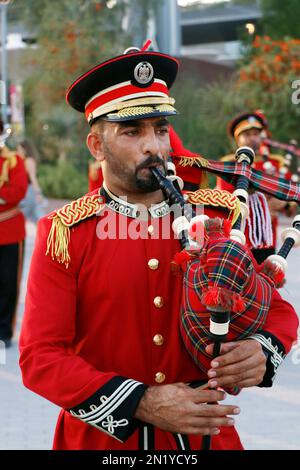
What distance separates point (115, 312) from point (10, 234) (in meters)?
5.63

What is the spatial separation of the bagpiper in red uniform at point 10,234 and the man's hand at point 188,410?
5.73 meters

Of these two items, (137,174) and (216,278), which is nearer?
(216,278)

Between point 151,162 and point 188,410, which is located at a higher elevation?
point 151,162

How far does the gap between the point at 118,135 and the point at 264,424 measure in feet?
12.0

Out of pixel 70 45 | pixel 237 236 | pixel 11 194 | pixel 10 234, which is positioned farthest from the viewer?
pixel 70 45

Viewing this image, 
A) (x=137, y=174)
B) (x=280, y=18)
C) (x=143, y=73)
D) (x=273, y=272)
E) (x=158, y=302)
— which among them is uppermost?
(x=143, y=73)

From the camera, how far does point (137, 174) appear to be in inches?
107

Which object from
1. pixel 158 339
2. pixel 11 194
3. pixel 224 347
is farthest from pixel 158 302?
pixel 11 194

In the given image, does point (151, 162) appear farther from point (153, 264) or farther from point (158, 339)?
point (158, 339)

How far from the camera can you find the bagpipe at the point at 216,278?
241 cm

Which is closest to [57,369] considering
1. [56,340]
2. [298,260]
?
[56,340]

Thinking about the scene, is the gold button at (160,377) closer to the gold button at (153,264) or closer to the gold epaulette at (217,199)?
the gold button at (153,264)

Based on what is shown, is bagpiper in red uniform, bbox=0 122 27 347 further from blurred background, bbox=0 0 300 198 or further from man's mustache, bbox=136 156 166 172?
blurred background, bbox=0 0 300 198
